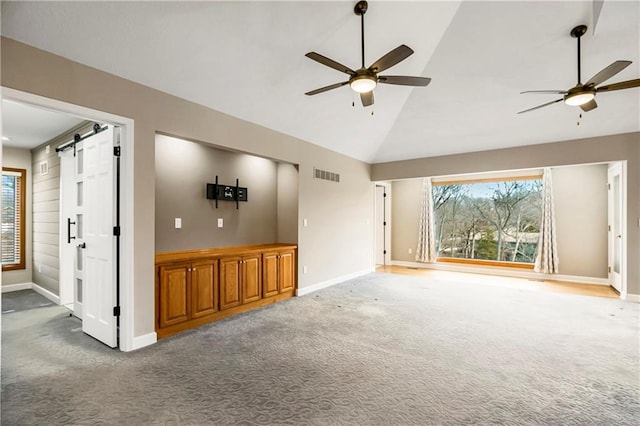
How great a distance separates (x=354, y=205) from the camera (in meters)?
7.09

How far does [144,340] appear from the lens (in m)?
3.31

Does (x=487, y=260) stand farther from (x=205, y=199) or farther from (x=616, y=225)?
(x=205, y=199)

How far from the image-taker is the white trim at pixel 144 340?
3.24m

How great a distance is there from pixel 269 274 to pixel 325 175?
2262 millimetres

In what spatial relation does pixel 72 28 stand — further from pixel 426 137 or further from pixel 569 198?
pixel 569 198

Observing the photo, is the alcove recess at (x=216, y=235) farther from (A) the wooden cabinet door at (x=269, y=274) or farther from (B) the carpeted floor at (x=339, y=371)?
(B) the carpeted floor at (x=339, y=371)

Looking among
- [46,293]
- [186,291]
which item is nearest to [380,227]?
[186,291]

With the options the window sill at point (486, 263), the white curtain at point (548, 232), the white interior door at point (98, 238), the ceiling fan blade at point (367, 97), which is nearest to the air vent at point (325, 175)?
the ceiling fan blade at point (367, 97)

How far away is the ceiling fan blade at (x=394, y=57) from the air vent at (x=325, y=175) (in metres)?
2.98

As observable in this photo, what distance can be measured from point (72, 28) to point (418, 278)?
690 centimetres

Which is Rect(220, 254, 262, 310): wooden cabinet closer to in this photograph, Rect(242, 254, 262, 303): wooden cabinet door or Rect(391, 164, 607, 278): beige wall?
Rect(242, 254, 262, 303): wooden cabinet door

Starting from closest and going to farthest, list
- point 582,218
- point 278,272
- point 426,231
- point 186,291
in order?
point 186,291 < point 278,272 < point 582,218 < point 426,231

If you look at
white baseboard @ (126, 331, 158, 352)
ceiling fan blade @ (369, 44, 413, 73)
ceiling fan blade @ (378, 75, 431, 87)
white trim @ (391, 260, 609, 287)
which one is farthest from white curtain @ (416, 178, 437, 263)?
white baseboard @ (126, 331, 158, 352)

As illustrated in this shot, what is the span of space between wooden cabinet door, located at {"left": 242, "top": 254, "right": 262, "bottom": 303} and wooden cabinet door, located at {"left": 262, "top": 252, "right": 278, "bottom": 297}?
0.08 m
